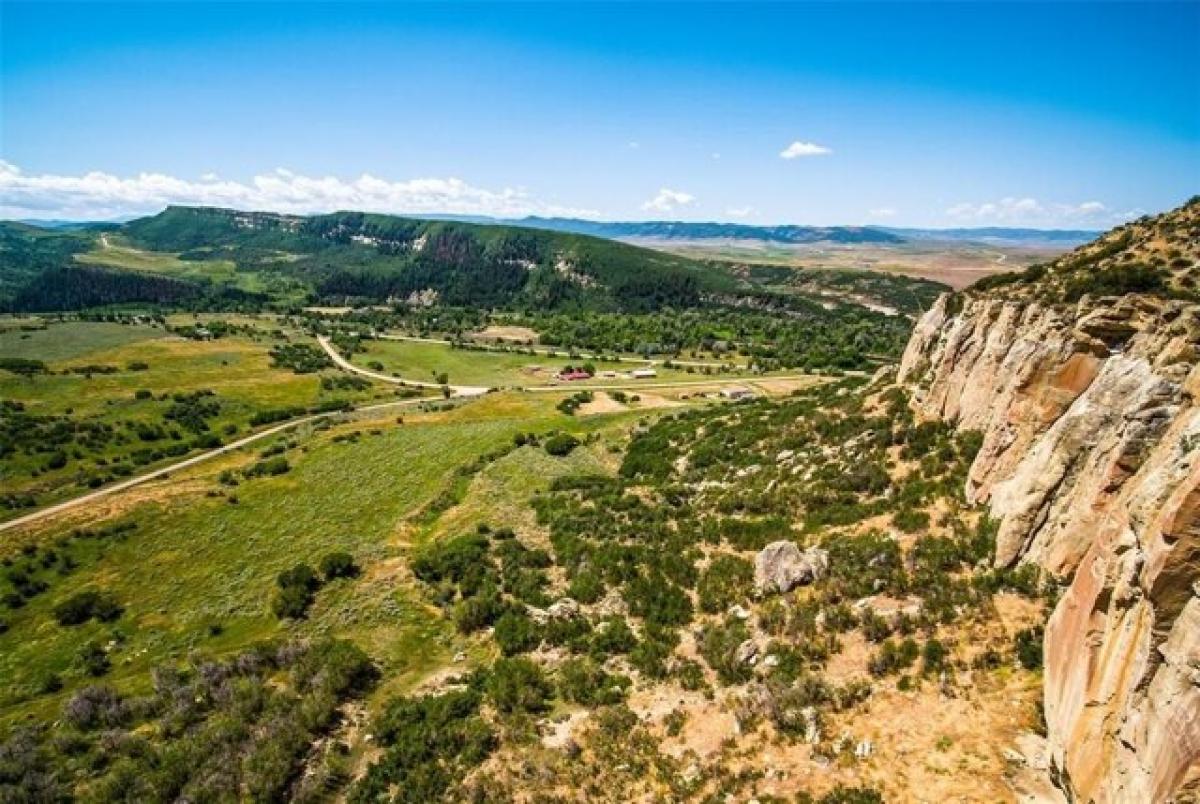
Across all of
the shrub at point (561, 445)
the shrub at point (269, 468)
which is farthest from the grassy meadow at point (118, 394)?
the shrub at point (561, 445)

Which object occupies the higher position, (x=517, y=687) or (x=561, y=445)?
(x=517, y=687)

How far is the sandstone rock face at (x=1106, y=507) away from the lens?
48.9ft

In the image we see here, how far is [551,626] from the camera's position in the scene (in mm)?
34344

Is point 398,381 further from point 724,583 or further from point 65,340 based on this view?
point 724,583

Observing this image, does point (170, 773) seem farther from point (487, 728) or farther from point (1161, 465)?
point (1161, 465)

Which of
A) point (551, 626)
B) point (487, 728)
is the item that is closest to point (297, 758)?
point (487, 728)

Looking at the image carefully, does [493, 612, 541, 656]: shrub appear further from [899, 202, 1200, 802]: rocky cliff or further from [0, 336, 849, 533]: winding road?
[0, 336, 849, 533]: winding road

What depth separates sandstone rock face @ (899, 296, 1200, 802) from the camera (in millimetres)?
14914

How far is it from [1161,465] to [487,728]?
2508cm

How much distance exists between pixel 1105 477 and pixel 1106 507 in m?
1.01

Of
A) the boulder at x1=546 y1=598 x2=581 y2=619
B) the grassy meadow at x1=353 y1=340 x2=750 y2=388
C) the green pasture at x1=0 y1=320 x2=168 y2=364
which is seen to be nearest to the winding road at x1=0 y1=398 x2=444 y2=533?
the grassy meadow at x1=353 y1=340 x2=750 y2=388

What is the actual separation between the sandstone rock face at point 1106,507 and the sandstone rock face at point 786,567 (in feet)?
25.5

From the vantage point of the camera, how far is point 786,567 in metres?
32.2

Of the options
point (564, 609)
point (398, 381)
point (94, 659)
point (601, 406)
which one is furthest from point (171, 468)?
point (564, 609)
